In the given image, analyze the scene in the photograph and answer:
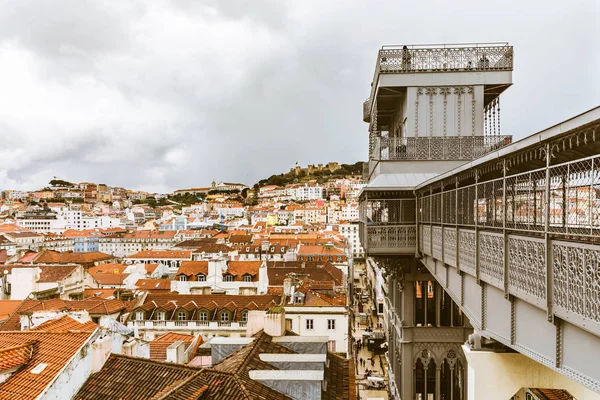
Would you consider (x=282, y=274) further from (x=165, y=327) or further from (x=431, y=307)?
(x=431, y=307)

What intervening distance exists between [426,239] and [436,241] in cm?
100

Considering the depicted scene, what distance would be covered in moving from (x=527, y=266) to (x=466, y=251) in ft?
5.88

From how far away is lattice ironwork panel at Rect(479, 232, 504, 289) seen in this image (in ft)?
14.8

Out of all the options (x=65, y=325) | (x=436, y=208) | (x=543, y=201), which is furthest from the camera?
(x=65, y=325)

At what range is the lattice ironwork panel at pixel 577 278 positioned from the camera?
9.80 ft

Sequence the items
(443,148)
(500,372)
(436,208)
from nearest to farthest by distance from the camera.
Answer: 1. (500,372)
2. (436,208)
3. (443,148)

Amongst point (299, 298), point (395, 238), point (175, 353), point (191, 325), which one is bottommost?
point (191, 325)

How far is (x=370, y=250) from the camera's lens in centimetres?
992

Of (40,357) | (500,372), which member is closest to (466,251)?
(500,372)

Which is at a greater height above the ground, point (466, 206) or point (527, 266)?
point (466, 206)

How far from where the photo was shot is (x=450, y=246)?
261 inches

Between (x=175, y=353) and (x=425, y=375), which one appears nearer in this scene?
(x=425, y=375)

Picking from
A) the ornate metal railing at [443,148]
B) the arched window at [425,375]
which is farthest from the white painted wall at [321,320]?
the ornate metal railing at [443,148]

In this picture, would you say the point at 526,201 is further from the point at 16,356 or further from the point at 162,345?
the point at 162,345
